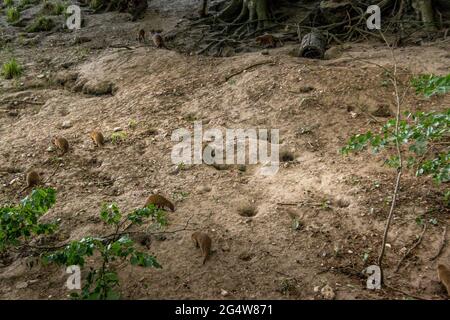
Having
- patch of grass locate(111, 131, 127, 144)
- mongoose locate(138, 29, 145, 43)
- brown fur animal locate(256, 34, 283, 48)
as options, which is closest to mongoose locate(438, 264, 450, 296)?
patch of grass locate(111, 131, 127, 144)

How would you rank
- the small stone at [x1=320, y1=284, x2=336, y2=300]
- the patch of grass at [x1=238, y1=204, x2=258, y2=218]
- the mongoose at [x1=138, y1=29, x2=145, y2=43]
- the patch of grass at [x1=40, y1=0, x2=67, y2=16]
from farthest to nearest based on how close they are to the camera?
the patch of grass at [x1=40, y1=0, x2=67, y2=16] < the mongoose at [x1=138, y1=29, x2=145, y2=43] < the patch of grass at [x1=238, y1=204, x2=258, y2=218] < the small stone at [x1=320, y1=284, x2=336, y2=300]

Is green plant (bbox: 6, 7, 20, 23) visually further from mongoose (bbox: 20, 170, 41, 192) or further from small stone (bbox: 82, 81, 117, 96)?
mongoose (bbox: 20, 170, 41, 192)

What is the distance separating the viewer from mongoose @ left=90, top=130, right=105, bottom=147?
538 cm

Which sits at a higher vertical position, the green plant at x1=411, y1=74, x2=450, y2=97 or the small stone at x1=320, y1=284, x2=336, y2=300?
the green plant at x1=411, y1=74, x2=450, y2=97

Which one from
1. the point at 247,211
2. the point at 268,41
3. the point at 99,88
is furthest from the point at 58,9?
the point at 247,211

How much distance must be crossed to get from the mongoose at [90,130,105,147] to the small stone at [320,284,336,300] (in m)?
3.30

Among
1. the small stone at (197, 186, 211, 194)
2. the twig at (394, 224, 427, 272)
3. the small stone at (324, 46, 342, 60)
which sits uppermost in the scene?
the small stone at (324, 46, 342, 60)

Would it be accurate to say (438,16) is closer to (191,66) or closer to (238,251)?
(191,66)

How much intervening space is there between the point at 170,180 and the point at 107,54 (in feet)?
14.2

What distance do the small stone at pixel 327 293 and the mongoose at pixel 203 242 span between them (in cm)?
90

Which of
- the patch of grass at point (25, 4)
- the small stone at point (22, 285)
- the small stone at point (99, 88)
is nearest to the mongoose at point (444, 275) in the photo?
the small stone at point (22, 285)

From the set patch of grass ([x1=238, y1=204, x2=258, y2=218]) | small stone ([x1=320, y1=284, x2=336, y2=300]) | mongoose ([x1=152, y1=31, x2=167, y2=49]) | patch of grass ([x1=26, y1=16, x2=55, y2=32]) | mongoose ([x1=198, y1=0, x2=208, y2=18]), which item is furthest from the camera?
patch of grass ([x1=26, y1=16, x2=55, y2=32])

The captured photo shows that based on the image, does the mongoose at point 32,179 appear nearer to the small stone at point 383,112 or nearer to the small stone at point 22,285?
the small stone at point 22,285

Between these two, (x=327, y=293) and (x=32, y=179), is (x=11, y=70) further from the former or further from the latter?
(x=327, y=293)
